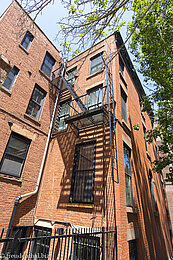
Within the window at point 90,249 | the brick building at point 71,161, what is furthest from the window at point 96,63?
the window at point 90,249

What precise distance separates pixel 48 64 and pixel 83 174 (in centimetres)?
925

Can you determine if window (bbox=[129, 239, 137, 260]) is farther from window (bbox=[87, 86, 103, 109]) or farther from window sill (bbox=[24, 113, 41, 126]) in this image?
window sill (bbox=[24, 113, 41, 126])

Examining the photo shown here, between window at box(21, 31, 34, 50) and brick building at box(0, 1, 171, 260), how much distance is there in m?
0.06

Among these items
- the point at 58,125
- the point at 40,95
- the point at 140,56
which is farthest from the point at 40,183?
the point at 140,56

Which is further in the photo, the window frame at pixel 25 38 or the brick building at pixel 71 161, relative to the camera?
the window frame at pixel 25 38

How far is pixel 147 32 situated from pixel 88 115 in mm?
7773

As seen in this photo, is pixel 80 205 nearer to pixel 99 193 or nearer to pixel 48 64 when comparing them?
pixel 99 193

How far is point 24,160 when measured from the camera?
795 cm

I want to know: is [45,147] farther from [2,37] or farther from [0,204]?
[2,37]

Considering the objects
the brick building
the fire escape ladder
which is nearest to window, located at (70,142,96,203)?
the brick building

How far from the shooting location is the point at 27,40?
33.3 feet

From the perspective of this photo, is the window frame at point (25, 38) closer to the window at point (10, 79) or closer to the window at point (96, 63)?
the window at point (10, 79)

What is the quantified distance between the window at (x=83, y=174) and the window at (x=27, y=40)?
784 centimetres

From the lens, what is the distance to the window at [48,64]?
11.2m
